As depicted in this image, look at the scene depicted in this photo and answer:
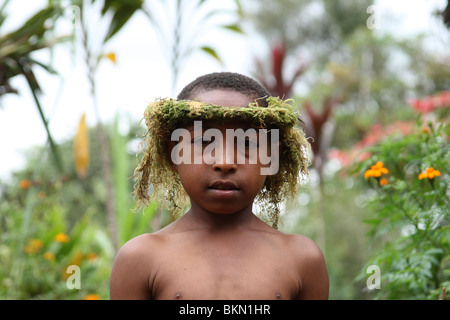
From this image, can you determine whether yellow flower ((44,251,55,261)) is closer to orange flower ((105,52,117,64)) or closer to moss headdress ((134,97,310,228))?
orange flower ((105,52,117,64))

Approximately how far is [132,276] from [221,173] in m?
0.49

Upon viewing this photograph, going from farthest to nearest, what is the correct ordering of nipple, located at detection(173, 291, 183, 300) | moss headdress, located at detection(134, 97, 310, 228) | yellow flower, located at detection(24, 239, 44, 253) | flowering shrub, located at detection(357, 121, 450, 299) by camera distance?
yellow flower, located at detection(24, 239, 44, 253) < flowering shrub, located at detection(357, 121, 450, 299) < moss headdress, located at detection(134, 97, 310, 228) < nipple, located at detection(173, 291, 183, 300)

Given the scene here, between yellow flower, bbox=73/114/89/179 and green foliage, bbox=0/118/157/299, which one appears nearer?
green foliage, bbox=0/118/157/299

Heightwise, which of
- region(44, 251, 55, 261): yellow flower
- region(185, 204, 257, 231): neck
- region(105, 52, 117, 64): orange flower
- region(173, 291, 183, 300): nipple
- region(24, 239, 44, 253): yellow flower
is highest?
region(105, 52, 117, 64): orange flower

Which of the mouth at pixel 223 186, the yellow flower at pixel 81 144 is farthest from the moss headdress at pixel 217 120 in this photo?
the yellow flower at pixel 81 144

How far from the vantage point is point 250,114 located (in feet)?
6.02

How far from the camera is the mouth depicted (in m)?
1.78

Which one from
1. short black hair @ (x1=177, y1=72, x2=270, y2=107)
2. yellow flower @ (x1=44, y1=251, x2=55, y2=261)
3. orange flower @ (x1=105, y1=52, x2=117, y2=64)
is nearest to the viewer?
short black hair @ (x1=177, y1=72, x2=270, y2=107)

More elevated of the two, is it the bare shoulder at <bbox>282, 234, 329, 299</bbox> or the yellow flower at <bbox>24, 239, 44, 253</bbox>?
the yellow flower at <bbox>24, 239, 44, 253</bbox>

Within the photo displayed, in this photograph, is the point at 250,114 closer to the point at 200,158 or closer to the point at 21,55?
the point at 200,158

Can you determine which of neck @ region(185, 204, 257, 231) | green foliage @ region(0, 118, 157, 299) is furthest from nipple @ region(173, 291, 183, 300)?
green foliage @ region(0, 118, 157, 299)

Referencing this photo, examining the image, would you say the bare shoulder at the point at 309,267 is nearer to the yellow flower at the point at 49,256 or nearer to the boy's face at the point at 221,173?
the boy's face at the point at 221,173

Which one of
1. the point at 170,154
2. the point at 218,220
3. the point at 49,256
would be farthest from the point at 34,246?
A: the point at 218,220

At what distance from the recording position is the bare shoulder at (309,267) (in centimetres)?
189
